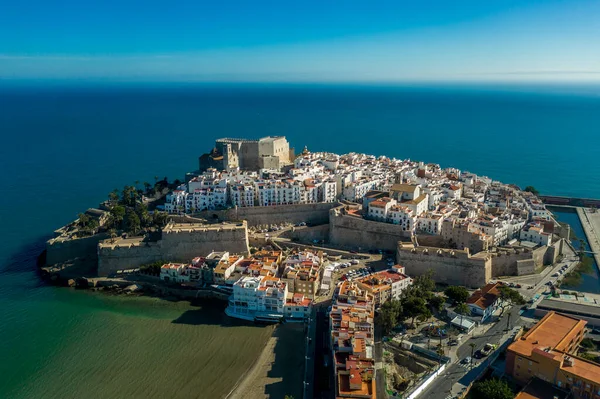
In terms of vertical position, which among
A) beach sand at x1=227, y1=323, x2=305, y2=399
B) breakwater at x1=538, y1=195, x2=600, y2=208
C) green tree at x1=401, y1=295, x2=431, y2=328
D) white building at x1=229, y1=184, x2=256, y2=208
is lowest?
beach sand at x1=227, y1=323, x2=305, y2=399

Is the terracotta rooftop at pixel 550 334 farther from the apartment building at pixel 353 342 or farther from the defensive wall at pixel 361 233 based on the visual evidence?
the defensive wall at pixel 361 233

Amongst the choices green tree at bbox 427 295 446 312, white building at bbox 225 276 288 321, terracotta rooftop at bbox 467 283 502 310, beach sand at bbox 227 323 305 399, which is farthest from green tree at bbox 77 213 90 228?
terracotta rooftop at bbox 467 283 502 310

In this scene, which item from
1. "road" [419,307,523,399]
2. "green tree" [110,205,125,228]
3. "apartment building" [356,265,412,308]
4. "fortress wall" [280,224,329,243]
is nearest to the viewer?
"road" [419,307,523,399]

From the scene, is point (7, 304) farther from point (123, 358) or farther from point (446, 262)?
point (446, 262)

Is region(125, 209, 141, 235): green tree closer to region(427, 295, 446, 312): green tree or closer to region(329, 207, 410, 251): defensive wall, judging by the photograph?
region(329, 207, 410, 251): defensive wall

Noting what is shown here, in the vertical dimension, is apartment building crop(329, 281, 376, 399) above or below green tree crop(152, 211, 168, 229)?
below

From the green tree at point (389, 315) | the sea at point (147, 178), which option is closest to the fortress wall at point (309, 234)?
the sea at point (147, 178)
